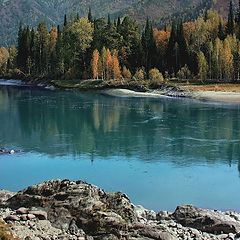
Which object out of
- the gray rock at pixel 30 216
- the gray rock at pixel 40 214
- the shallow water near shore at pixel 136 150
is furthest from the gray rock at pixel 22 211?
the shallow water near shore at pixel 136 150

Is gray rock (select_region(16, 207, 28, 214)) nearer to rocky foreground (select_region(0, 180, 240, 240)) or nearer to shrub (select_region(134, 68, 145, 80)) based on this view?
rocky foreground (select_region(0, 180, 240, 240))

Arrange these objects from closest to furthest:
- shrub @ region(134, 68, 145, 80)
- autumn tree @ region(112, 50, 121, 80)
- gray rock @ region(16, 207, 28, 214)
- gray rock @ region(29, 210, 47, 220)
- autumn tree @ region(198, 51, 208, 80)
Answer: gray rock @ region(29, 210, 47, 220) → gray rock @ region(16, 207, 28, 214) → autumn tree @ region(198, 51, 208, 80) → shrub @ region(134, 68, 145, 80) → autumn tree @ region(112, 50, 121, 80)

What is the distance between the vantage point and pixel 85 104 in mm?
90188

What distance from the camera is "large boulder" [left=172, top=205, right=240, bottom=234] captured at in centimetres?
2367

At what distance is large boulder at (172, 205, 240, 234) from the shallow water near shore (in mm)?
6571

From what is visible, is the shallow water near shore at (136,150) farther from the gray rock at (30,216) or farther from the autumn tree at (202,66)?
the autumn tree at (202,66)

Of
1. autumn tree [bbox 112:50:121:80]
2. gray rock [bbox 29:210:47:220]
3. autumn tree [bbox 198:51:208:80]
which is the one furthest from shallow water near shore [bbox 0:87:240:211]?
autumn tree [bbox 112:50:121:80]

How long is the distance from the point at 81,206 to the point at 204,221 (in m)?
6.64

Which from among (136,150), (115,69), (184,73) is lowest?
(136,150)

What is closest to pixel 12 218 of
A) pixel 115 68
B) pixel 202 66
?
pixel 202 66

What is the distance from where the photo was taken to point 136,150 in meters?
49.4

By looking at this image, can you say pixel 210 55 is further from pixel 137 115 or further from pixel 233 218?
pixel 233 218

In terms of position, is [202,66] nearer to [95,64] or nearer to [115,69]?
[115,69]

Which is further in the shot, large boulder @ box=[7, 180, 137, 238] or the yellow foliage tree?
the yellow foliage tree
